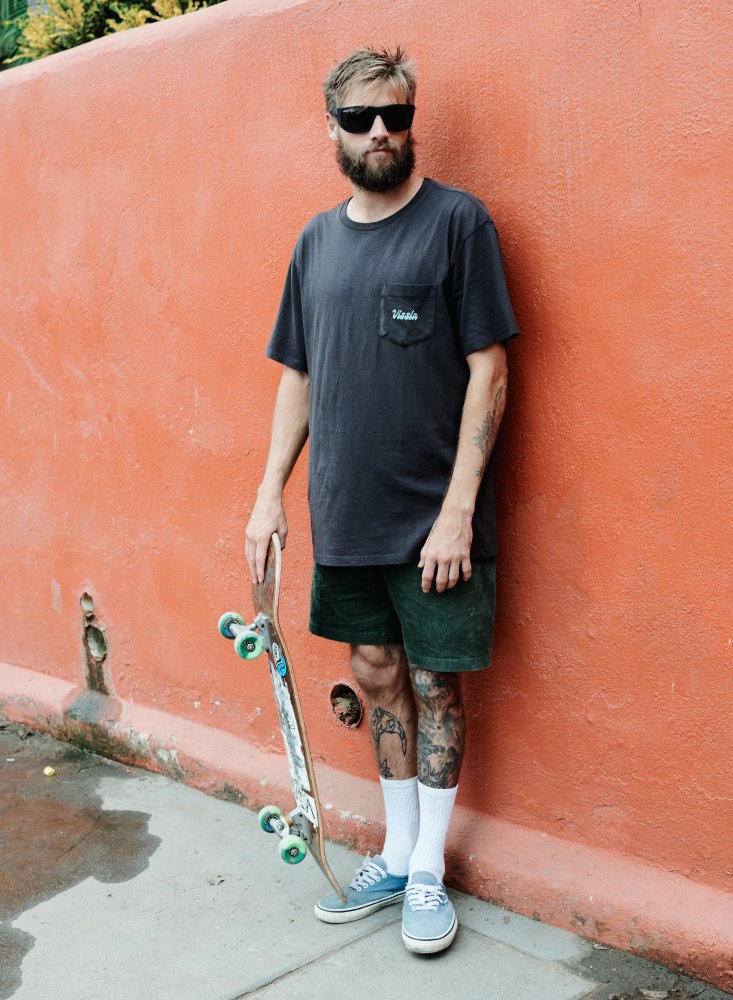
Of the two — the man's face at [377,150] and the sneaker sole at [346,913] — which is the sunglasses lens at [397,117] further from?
the sneaker sole at [346,913]

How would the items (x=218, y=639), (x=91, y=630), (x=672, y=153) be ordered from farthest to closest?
(x=91, y=630) < (x=218, y=639) < (x=672, y=153)

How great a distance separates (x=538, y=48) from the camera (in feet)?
9.51

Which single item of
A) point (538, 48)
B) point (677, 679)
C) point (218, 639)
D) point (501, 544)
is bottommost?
point (218, 639)

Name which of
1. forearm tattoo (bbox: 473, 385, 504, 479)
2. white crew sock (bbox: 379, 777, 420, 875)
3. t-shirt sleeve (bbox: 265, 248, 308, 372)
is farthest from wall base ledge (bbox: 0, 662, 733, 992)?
t-shirt sleeve (bbox: 265, 248, 308, 372)

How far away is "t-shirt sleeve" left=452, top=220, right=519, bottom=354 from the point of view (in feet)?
9.37

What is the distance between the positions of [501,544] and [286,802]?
1.27 metres

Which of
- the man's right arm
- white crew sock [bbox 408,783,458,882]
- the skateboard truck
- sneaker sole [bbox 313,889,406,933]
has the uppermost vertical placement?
the man's right arm

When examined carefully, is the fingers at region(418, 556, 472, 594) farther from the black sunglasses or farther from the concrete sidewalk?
the black sunglasses

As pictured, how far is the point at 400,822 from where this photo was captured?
10.8 ft

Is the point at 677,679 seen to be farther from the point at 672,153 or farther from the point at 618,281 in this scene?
the point at 672,153

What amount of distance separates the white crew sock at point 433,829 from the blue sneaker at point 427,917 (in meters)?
0.03

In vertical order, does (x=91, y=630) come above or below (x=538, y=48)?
below

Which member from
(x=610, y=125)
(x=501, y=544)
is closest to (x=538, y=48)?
(x=610, y=125)

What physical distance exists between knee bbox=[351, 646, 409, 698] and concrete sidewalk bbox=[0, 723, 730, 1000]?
62cm
